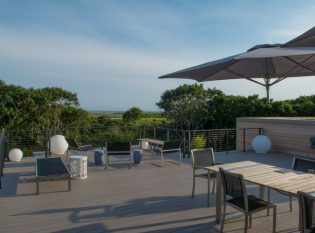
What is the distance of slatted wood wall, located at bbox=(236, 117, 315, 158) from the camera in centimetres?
980

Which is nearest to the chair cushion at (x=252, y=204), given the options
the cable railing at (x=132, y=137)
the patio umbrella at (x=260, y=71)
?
the patio umbrella at (x=260, y=71)

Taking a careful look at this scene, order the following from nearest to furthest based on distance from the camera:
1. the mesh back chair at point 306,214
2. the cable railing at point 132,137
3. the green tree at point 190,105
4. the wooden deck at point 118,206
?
the mesh back chair at point 306,214, the wooden deck at point 118,206, the cable railing at point 132,137, the green tree at point 190,105

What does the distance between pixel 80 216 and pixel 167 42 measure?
11220mm

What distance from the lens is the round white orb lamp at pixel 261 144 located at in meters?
10.4

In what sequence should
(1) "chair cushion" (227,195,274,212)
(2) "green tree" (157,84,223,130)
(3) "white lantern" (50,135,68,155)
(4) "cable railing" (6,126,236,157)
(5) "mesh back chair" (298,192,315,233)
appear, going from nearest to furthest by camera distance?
(5) "mesh back chair" (298,192,315,233) → (1) "chair cushion" (227,195,274,212) → (3) "white lantern" (50,135,68,155) → (4) "cable railing" (6,126,236,157) → (2) "green tree" (157,84,223,130)

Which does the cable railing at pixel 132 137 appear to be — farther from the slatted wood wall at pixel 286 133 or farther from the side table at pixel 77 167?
the side table at pixel 77 167

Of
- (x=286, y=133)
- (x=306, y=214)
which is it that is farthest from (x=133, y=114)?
(x=306, y=214)

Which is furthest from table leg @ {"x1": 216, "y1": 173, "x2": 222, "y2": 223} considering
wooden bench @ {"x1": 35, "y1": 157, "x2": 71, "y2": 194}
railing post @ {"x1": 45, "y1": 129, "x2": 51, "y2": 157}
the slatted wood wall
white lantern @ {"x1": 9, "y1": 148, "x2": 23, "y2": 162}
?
white lantern @ {"x1": 9, "y1": 148, "x2": 23, "y2": 162}

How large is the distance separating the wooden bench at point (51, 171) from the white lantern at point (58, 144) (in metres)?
2.97

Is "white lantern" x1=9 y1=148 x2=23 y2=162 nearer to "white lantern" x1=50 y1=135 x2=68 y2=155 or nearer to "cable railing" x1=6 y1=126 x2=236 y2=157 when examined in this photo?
"white lantern" x1=50 y1=135 x2=68 y2=155

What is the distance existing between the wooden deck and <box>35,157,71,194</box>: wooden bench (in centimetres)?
27

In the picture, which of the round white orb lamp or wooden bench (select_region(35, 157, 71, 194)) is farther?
the round white orb lamp

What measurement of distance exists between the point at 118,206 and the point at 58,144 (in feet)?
17.0

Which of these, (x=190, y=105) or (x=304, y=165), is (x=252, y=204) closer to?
(x=304, y=165)
